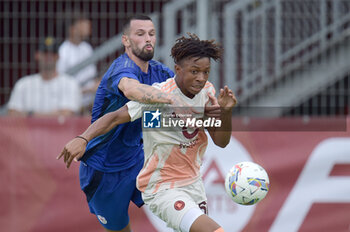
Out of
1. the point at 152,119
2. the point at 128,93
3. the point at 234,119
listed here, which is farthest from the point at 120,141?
the point at 234,119

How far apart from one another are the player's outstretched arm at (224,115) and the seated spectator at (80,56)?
3461mm

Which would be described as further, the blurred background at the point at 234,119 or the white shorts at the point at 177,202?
the blurred background at the point at 234,119

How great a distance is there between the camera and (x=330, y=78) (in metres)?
9.10

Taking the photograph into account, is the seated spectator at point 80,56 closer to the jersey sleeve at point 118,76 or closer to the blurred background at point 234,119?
the blurred background at point 234,119

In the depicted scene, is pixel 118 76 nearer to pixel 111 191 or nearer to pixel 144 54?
pixel 144 54

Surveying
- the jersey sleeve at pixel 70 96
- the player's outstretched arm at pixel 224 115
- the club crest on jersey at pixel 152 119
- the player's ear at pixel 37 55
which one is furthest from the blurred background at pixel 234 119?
the club crest on jersey at pixel 152 119

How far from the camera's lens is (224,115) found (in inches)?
215

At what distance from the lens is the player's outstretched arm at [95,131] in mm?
5410

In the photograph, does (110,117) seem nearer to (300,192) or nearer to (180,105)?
(180,105)

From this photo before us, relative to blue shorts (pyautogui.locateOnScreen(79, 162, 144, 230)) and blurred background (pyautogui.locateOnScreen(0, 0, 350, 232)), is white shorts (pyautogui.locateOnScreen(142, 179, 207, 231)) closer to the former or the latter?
blue shorts (pyautogui.locateOnScreen(79, 162, 144, 230))

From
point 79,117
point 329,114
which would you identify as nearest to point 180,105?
point 79,117

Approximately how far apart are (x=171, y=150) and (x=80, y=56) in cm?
392

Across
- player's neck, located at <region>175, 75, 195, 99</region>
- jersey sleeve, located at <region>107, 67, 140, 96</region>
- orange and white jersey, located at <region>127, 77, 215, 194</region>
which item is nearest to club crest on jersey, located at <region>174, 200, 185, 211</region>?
orange and white jersey, located at <region>127, 77, 215, 194</region>

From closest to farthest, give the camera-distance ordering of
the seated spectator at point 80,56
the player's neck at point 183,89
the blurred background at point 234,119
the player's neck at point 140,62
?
the player's neck at point 183,89, the player's neck at point 140,62, the blurred background at point 234,119, the seated spectator at point 80,56
